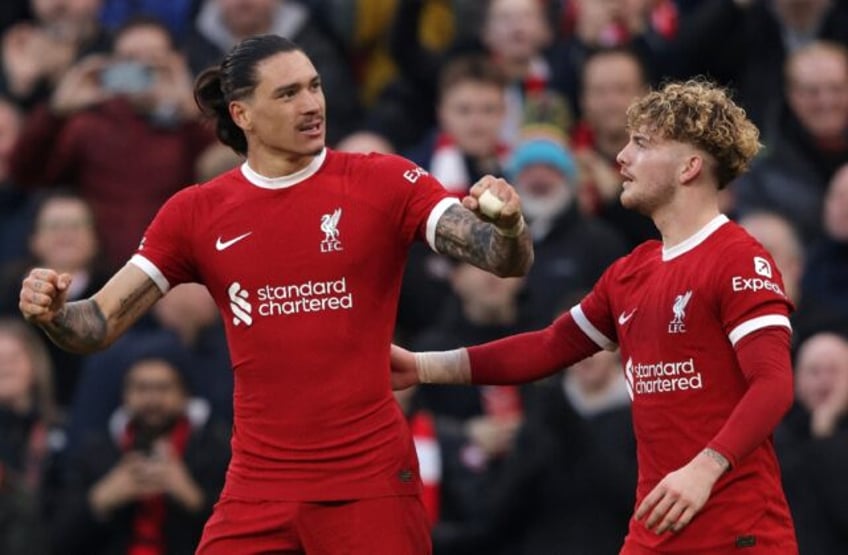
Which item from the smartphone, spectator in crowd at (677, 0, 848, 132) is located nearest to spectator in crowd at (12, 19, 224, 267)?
the smartphone

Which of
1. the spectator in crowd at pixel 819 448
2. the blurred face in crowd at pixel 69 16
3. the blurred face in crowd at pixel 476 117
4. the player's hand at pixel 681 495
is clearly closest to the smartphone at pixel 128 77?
the blurred face in crowd at pixel 69 16

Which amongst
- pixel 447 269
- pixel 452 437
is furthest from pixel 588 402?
pixel 447 269

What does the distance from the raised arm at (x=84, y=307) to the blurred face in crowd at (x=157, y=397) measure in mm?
3515

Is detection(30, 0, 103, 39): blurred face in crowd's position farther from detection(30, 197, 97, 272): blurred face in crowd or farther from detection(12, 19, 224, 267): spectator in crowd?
detection(30, 197, 97, 272): blurred face in crowd

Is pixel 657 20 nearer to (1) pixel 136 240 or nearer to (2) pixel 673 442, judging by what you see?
(1) pixel 136 240

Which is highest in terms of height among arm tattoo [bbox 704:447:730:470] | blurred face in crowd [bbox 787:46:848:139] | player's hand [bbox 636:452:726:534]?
blurred face in crowd [bbox 787:46:848:139]

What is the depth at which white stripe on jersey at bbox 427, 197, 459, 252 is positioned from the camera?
7.94 m

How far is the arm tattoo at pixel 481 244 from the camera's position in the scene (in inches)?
299

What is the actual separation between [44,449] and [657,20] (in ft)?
Answer: 15.9

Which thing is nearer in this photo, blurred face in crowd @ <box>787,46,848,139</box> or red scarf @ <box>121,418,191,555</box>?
red scarf @ <box>121,418,191,555</box>

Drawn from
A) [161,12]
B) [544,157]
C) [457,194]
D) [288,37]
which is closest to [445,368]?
[544,157]

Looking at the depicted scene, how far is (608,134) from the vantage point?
1370cm

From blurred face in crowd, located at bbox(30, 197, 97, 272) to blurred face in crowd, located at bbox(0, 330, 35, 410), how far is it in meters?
0.86

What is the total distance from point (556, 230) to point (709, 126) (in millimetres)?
4862
